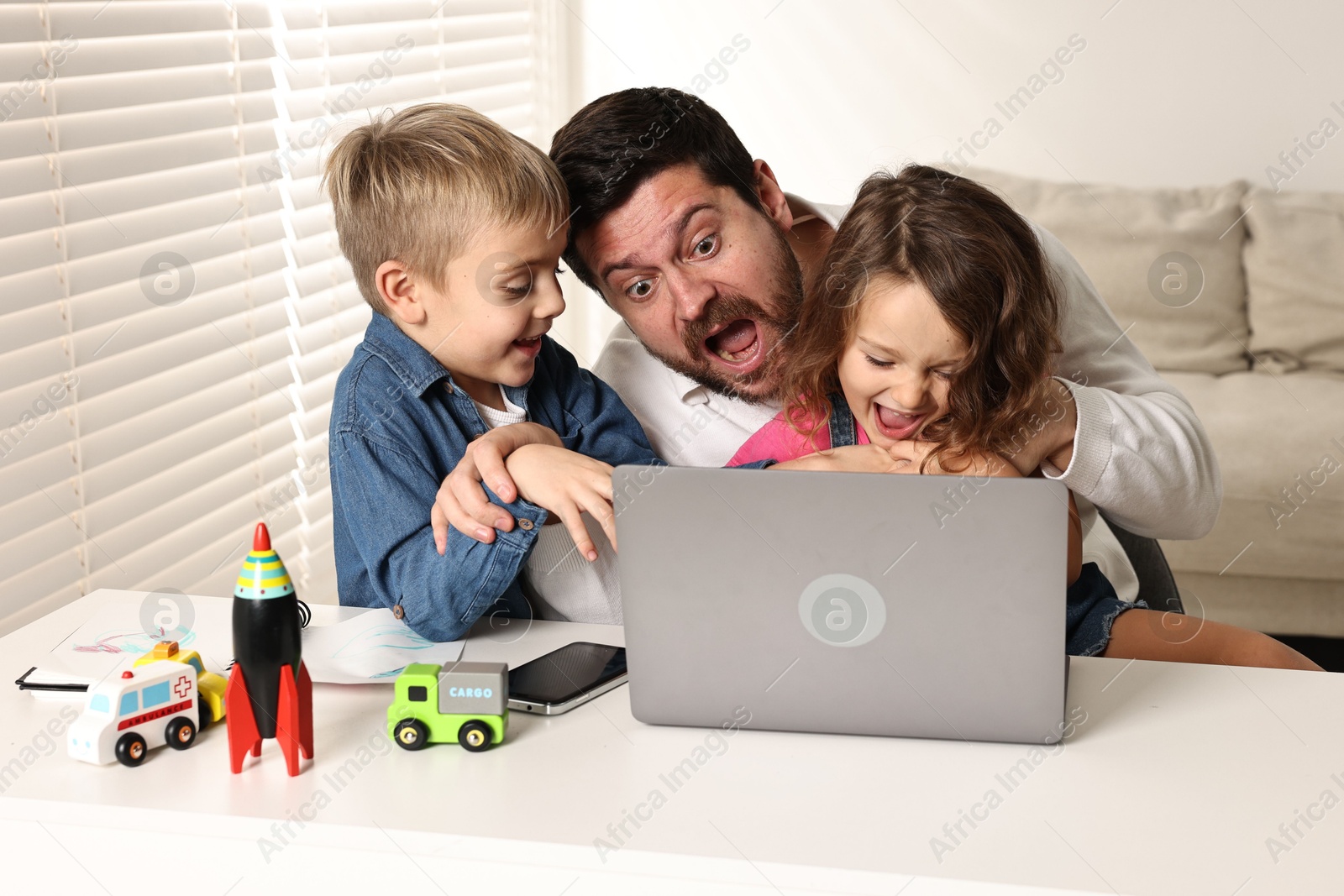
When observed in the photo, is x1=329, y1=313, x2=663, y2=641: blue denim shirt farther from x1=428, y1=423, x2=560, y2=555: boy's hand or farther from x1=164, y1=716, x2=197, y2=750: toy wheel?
x1=164, y1=716, x2=197, y2=750: toy wheel

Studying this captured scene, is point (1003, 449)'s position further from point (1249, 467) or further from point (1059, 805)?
point (1249, 467)

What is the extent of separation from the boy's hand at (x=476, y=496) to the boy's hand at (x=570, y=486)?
2 cm

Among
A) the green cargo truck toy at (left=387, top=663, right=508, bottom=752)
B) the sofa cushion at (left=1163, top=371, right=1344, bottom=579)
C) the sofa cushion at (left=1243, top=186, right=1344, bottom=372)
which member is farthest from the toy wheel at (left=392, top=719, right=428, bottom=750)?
the sofa cushion at (left=1243, top=186, right=1344, bottom=372)

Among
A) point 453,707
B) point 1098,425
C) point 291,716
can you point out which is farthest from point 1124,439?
point 291,716

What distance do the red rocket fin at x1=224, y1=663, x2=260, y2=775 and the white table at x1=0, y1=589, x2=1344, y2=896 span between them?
0.02 m

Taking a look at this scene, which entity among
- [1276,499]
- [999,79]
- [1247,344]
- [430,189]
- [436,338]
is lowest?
[1276,499]

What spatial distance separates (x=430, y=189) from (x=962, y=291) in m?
0.61

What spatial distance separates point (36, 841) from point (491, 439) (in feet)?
1.73

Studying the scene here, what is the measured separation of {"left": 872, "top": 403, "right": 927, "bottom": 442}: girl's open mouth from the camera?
134 centimetres

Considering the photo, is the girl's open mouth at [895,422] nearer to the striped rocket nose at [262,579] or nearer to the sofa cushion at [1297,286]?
the striped rocket nose at [262,579]

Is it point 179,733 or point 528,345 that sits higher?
point 528,345

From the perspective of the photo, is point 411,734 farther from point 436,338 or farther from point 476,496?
point 436,338

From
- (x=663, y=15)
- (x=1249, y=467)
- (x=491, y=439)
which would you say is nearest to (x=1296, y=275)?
(x=1249, y=467)

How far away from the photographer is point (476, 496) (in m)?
1.12
